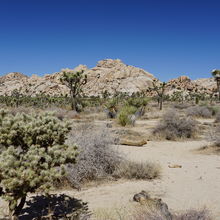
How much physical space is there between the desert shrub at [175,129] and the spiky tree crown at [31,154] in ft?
29.9

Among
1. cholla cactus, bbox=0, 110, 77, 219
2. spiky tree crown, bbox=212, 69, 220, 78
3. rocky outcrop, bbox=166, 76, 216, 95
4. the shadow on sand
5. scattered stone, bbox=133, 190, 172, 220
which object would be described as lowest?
the shadow on sand

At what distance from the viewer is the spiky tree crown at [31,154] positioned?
3143 millimetres

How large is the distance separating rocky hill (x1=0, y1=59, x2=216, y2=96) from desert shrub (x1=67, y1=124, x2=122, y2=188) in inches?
3815

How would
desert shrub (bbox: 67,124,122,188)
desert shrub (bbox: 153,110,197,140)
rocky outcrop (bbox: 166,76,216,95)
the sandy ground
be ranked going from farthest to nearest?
rocky outcrop (bbox: 166,76,216,95), desert shrub (bbox: 153,110,197,140), desert shrub (bbox: 67,124,122,188), the sandy ground

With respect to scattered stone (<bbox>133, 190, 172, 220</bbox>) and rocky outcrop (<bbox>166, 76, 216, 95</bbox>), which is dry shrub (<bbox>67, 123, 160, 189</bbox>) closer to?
scattered stone (<bbox>133, 190, 172, 220</bbox>)

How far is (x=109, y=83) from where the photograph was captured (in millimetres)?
116125

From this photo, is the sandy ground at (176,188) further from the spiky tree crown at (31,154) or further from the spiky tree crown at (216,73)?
the spiky tree crown at (216,73)

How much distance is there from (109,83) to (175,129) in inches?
4114

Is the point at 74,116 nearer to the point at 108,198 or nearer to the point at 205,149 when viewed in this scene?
the point at 205,149

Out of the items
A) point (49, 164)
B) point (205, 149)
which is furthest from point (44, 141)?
point (205, 149)

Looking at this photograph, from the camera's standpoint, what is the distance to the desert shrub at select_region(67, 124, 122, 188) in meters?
6.05

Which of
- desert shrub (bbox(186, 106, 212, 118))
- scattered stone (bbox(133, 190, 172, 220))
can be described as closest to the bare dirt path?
scattered stone (bbox(133, 190, 172, 220))

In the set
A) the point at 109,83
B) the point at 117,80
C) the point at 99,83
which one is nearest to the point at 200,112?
the point at 109,83

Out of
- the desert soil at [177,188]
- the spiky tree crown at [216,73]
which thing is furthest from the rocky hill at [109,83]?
the desert soil at [177,188]
